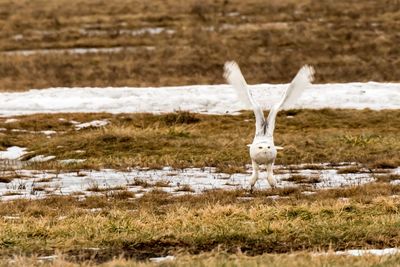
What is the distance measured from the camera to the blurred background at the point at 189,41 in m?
37.8

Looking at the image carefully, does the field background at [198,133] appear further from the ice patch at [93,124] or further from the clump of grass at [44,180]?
the clump of grass at [44,180]

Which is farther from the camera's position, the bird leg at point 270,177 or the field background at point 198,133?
the bird leg at point 270,177

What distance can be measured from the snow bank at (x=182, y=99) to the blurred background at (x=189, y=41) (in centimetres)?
427

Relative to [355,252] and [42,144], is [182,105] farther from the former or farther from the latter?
[355,252]

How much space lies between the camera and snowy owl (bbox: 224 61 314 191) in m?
14.7

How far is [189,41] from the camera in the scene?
44.9m

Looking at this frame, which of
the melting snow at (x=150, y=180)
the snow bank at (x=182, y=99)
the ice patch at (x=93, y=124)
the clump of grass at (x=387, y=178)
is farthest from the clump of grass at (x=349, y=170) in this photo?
the snow bank at (x=182, y=99)

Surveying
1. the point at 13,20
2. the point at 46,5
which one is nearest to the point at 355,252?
the point at 13,20

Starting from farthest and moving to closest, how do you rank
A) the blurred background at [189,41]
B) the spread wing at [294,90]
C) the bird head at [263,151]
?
the blurred background at [189,41], the spread wing at [294,90], the bird head at [263,151]

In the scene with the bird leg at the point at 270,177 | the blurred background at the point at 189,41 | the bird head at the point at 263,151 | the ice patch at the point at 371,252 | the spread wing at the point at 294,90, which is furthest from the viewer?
the blurred background at the point at 189,41

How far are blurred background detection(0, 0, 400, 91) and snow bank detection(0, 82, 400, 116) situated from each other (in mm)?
4271

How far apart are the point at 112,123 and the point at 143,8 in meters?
30.8

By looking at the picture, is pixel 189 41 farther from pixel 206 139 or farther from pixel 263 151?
pixel 263 151

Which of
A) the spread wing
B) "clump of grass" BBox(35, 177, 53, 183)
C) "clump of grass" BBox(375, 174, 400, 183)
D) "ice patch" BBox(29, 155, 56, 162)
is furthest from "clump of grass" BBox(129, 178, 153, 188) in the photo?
"ice patch" BBox(29, 155, 56, 162)
